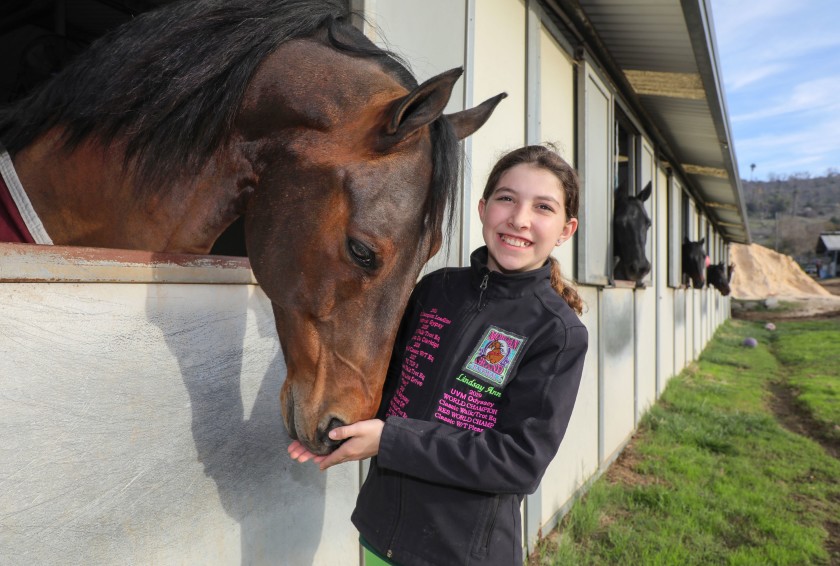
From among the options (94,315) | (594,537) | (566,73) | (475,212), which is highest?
(566,73)

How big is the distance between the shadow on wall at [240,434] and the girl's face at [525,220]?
0.77 m

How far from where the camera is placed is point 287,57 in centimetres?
142

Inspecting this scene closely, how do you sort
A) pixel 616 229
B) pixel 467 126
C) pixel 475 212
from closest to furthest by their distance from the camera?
pixel 467 126, pixel 475 212, pixel 616 229

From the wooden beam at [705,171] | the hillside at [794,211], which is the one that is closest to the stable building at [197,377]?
the wooden beam at [705,171]

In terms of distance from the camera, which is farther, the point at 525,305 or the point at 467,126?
the point at 467,126

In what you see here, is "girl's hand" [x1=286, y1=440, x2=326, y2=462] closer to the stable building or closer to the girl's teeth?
the stable building

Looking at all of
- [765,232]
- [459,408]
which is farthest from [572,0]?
[765,232]

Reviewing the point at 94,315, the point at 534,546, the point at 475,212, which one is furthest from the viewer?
the point at 534,546

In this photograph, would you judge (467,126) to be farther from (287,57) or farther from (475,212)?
(475,212)

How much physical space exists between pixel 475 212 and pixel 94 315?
1.85m

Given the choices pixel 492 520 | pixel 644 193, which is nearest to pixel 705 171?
pixel 644 193

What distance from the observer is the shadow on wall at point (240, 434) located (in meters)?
1.48

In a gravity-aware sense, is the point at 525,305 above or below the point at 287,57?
below

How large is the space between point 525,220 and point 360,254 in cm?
48
